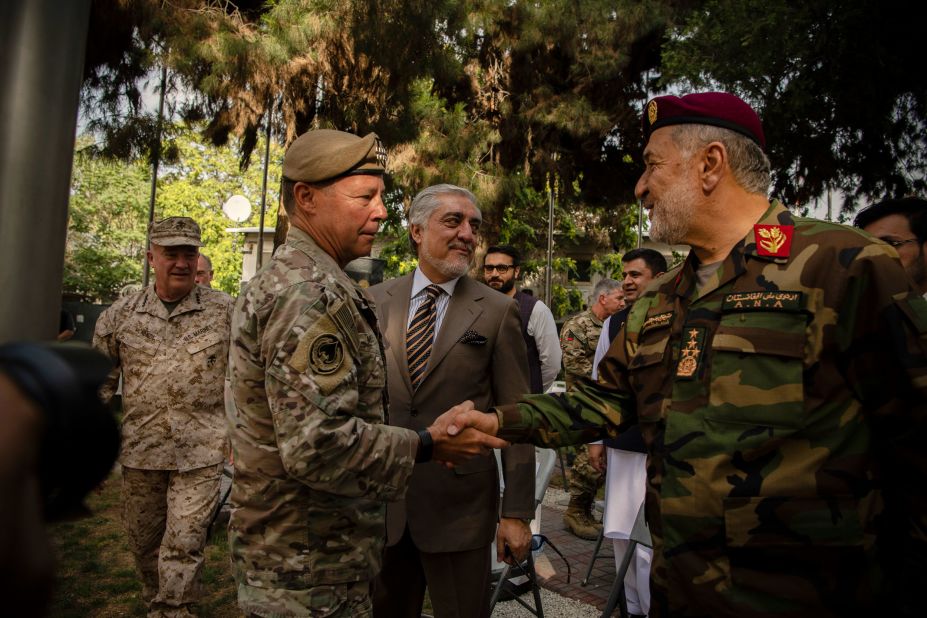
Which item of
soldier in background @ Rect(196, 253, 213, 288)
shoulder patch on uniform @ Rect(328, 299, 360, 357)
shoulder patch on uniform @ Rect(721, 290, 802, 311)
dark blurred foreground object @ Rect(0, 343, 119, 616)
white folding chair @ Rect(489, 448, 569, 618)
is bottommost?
white folding chair @ Rect(489, 448, 569, 618)

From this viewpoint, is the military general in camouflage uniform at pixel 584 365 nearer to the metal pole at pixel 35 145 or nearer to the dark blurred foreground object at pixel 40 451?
the metal pole at pixel 35 145

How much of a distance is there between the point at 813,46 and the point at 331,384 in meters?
9.15

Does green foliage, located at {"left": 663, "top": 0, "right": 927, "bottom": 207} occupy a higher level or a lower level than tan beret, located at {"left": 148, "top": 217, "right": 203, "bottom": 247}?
higher

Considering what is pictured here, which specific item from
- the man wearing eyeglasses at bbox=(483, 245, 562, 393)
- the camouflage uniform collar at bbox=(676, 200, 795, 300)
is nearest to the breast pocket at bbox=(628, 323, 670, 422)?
the camouflage uniform collar at bbox=(676, 200, 795, 300)

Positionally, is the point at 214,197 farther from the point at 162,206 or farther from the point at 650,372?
the point at 650,372

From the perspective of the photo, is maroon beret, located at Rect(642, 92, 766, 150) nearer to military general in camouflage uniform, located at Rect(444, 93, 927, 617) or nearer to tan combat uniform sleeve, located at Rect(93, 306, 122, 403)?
military general in camouflage uniform, located at Rect(444, 93, 927, 617)

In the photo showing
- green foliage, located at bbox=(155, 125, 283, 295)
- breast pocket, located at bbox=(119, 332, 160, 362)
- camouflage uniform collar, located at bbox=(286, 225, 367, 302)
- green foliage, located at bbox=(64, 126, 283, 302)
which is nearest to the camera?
camouflage uniform collar, located at bbox=(286, 225, 367, 302)

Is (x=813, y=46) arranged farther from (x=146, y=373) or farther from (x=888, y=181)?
(x=146, y=373)

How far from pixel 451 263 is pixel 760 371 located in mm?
1637

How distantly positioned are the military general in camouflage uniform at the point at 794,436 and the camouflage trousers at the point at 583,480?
4417mm

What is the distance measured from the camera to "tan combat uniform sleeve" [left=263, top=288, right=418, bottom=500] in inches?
72.4

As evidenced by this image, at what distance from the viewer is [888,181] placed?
941cm

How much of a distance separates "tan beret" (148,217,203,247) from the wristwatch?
2862 millimetres

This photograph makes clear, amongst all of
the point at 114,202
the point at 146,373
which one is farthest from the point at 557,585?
the point at 114,202
